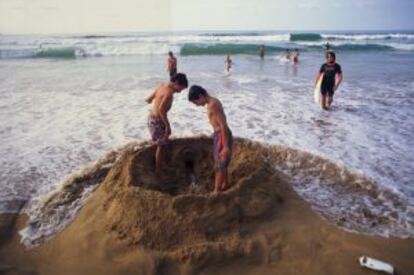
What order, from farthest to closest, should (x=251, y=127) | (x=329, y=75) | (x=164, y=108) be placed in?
(x=329, y=75) → (x=251, y=127) → (x=164, y=108)

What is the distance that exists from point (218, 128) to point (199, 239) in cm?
120

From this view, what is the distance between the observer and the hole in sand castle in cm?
491

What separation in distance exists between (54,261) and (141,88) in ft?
33.9

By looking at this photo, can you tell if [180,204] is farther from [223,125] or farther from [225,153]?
[223,125]

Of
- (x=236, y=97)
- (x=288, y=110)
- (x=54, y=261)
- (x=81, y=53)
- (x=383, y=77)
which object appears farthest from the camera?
(x=81, y=53)

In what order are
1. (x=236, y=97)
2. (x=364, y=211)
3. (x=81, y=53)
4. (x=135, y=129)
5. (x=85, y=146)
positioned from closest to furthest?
(x=364, y=211) → (x=85, y=146) → (x=135, y=129) → (x=236, y=97) → (x=81, y=53)

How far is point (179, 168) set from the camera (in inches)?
211

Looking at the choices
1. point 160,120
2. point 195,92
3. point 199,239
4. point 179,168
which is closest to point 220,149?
point 195,92

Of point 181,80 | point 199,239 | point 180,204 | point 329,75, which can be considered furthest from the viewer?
point 329,75

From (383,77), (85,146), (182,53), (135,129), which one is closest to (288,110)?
(135,129)

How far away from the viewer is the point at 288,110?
1015cm

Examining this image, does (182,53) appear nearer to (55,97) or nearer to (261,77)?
(261,77)

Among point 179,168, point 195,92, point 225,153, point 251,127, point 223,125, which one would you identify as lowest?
point 251,127

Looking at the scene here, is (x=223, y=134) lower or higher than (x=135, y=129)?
higher
